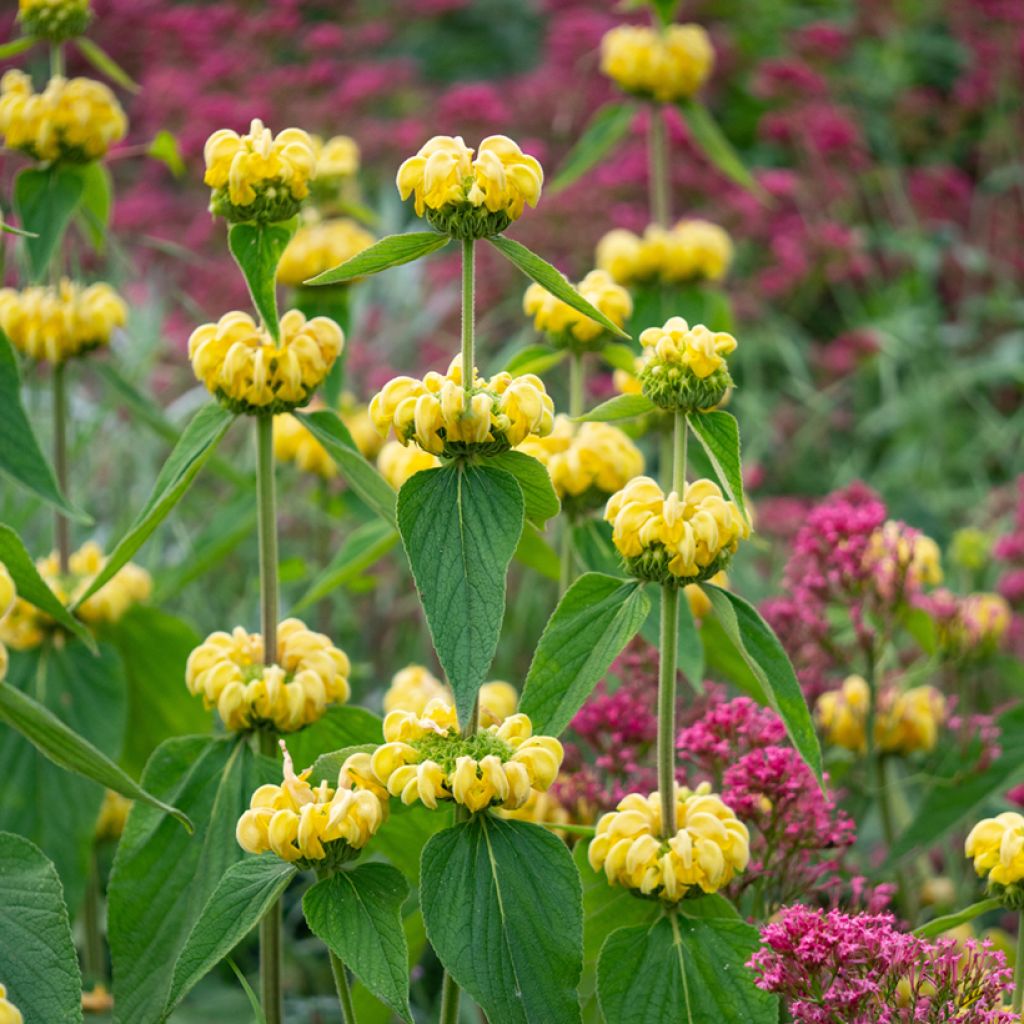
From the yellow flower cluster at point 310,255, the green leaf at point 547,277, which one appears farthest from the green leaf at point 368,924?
the yellow flower cluster at point 310,255

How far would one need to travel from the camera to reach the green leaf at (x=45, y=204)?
3.91 feet

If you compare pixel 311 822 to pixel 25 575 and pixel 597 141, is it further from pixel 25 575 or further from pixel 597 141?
pixel 597 141

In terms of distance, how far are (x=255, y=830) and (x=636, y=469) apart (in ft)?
1.55

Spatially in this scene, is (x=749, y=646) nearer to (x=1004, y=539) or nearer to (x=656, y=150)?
(x=656, y=150)

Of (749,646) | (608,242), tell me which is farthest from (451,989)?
(608,242)

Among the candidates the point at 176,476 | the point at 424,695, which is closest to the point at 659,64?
the point at 424,695

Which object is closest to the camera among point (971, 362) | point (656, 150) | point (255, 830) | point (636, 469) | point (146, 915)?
point (255, 830)

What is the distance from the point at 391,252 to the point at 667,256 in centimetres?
80

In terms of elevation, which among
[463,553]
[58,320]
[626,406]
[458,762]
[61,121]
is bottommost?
[458,762]

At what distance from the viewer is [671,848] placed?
0.90 metres

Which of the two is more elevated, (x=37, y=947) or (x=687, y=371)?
(x=687, y=371)

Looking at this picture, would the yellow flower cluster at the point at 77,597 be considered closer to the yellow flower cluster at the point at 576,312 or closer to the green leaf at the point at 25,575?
the green leaf at the point at 25,575

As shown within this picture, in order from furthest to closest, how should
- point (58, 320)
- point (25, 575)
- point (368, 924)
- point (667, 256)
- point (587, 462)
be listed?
point (667, 256) → point (58, 320) → point (587, 462) → point (25, 575) → point (368, 924)

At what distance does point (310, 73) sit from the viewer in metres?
3.12
